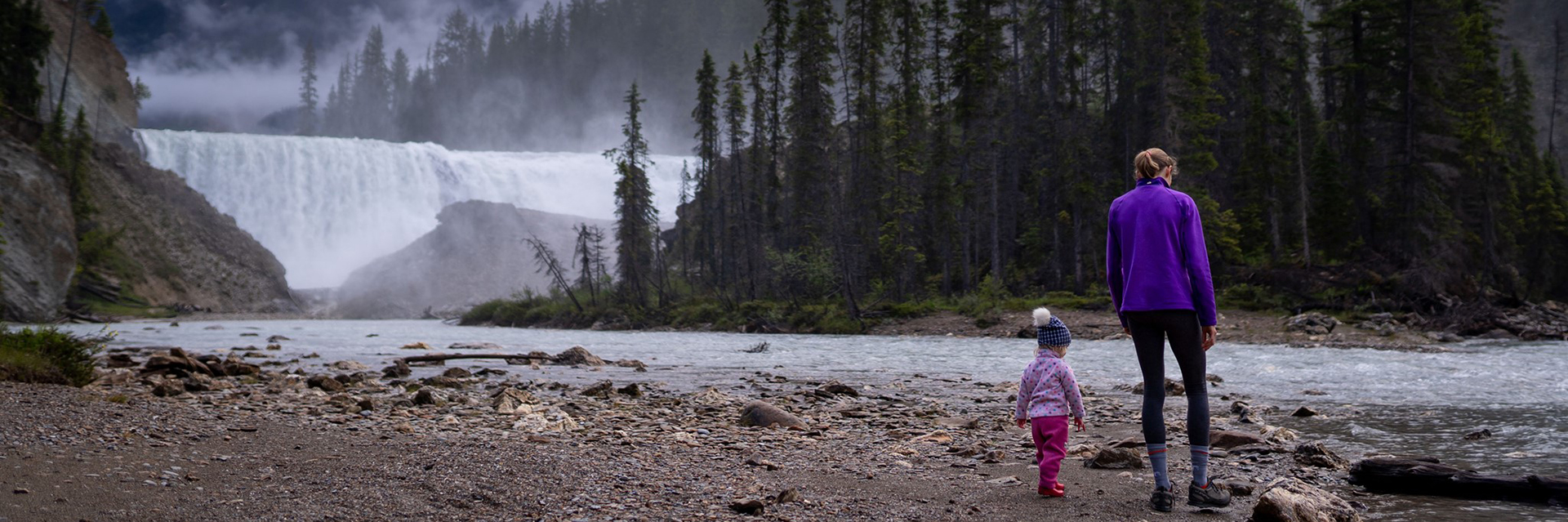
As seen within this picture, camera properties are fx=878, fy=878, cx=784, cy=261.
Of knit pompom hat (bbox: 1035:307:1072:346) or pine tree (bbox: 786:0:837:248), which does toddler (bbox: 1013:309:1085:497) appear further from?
pine tree (bbox: 786:0:837:248)

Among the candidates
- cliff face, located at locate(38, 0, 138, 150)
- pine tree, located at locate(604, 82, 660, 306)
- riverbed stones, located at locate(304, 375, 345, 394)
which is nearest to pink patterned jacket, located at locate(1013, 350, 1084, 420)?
riverbed stones, located at locate(304, 375, 345, 394)

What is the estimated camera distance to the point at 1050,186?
37062mm

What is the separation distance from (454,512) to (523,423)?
3.44m


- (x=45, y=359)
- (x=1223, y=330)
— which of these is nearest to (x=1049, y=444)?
(x=45, y=359)

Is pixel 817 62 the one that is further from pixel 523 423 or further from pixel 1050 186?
pixel 523 423

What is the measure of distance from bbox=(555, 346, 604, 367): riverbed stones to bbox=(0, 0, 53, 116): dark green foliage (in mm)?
37605

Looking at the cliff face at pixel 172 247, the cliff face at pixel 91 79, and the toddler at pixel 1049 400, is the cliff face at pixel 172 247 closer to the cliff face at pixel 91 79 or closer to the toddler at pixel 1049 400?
the cliff face at pixel 91 79

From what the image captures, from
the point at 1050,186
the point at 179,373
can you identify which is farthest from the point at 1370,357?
the point at 1050,186

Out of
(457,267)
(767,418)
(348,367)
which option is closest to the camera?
(767,418)

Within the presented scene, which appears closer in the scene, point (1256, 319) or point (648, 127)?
point (1256, 319)

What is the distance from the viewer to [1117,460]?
5301 mm

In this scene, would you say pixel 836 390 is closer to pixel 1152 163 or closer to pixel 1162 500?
pixel 1162 500

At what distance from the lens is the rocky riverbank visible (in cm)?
381

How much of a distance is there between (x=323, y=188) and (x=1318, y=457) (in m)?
74.2
